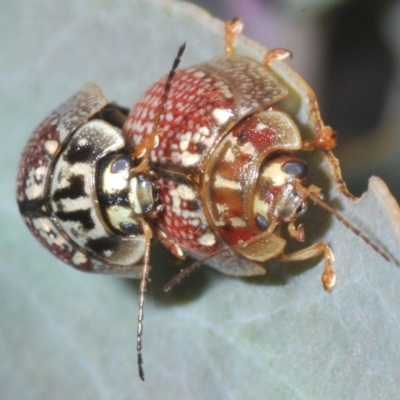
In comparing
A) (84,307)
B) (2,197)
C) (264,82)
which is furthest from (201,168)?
(2,197)

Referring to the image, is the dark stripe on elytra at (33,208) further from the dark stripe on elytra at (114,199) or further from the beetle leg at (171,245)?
the beetle leg at (171,245)

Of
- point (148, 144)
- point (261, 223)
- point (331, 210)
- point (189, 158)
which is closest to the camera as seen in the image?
point (331, 210)

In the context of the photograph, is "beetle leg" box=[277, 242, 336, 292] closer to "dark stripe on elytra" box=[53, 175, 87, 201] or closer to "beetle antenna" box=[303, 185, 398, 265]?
"beetle antenna" box=[303, 185, 398, 265]

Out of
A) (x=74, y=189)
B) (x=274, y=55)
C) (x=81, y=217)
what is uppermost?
(x=274, y=55)

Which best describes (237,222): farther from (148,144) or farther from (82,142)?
(82,142)

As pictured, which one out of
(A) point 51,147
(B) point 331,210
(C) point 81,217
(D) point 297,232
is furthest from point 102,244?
(B) point 331,210

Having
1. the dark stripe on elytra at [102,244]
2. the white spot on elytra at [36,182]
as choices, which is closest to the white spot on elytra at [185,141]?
the dark stripe on elytra at [102,244]

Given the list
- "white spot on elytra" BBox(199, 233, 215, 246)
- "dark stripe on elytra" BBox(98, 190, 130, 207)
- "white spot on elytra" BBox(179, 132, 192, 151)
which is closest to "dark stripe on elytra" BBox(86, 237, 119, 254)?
"dark stripe on elytra" BBox(98, 190, 130, 207)
